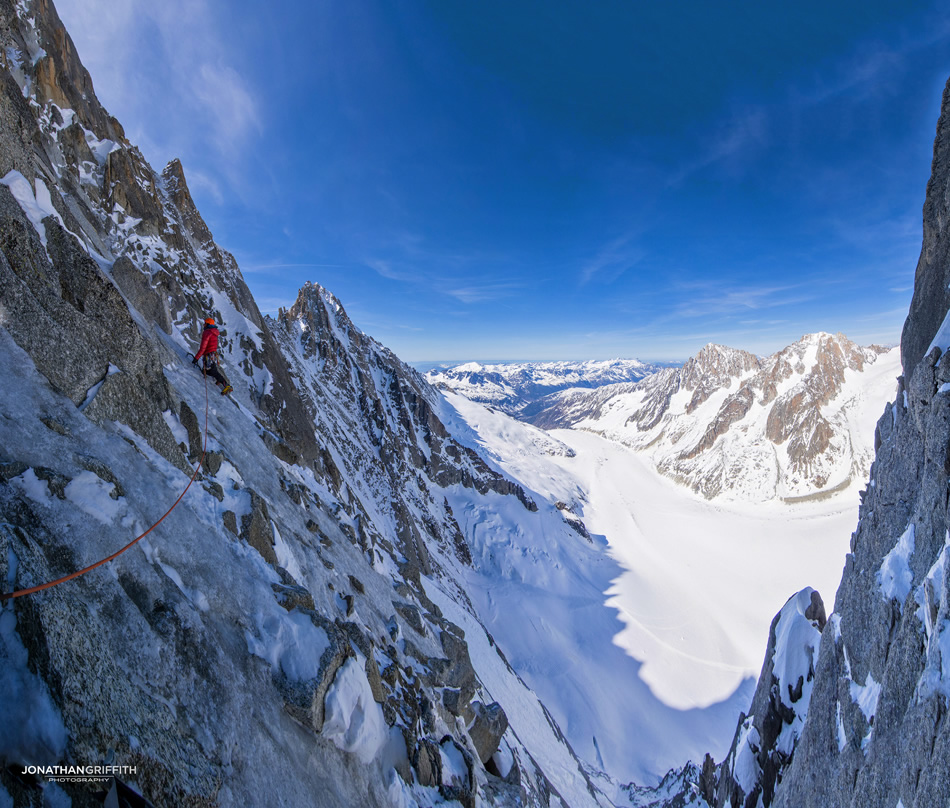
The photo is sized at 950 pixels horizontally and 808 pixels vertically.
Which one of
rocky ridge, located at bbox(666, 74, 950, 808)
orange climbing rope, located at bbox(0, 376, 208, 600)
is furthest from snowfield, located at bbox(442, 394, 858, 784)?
orange climbing rope, located at bbox(0, 376, 208, 600)

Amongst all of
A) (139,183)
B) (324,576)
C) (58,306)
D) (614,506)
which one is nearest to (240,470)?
(324,576)

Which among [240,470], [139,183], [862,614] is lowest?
[240,470]

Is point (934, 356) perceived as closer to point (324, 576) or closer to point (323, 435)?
point (324, 576)

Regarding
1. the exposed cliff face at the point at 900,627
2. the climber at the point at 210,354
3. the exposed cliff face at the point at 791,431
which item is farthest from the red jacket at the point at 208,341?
the exposed cliff face at the point at 791,431

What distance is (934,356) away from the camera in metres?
12.0

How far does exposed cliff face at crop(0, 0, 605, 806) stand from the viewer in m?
5.33

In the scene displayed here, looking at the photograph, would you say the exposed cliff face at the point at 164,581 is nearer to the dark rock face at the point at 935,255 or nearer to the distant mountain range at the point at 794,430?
the dark rock face at the point at 935,255

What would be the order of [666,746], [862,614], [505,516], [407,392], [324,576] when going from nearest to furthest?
[862,614] < [324,576] < [666,746] < [505,516] < [407,392]

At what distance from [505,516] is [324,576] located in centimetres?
5881

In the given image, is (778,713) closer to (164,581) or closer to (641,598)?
(164,581)

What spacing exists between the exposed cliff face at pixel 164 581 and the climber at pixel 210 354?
86 cm

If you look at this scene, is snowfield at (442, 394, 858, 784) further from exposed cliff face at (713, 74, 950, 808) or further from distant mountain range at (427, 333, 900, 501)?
exposed cliff face at (713, 74, 950, 808)

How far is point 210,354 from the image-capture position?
1853cm

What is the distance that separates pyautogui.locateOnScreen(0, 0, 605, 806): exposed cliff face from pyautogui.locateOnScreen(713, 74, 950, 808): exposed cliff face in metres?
10.4
